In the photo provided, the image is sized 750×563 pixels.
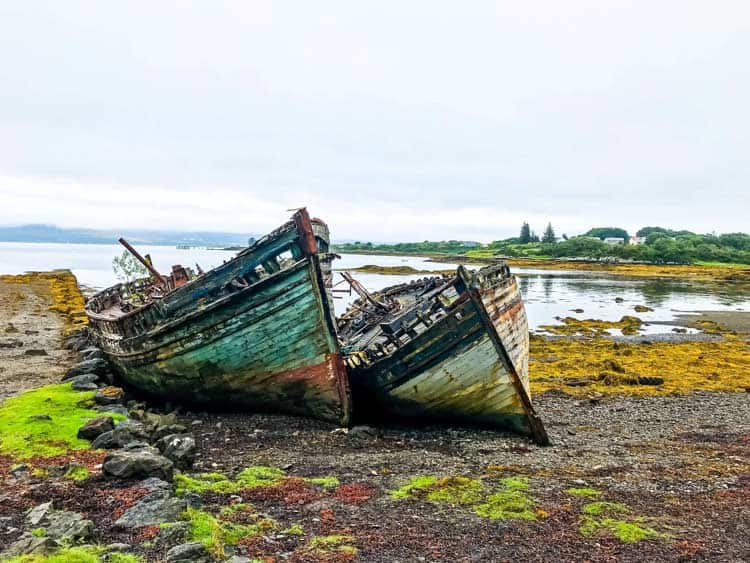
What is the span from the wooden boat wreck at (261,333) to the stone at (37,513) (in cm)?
590

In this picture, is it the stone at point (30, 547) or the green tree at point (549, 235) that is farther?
the green tree at point (549, 235)

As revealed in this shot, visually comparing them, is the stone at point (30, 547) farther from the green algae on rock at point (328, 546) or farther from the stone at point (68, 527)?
the green algae on rock at point (328, 546)

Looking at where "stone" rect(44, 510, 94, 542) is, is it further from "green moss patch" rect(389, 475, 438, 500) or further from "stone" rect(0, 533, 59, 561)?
"green moss patch" rect(389, 475, 438, 500)

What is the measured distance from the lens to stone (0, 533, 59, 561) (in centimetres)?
627

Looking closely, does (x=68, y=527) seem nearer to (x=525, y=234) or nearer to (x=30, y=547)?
(x=30, y=547)

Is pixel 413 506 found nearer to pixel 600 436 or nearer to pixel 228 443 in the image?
pixel 228 443

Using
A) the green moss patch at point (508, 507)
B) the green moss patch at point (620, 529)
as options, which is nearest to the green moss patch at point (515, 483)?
the green moss patch at point (508, 507)

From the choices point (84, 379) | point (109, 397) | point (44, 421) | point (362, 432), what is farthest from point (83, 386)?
point (362, 432)

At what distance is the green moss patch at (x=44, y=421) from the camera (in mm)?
10273

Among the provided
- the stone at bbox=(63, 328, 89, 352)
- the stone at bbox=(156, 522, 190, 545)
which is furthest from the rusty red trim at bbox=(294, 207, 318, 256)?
the stone at bbox=(63, 328, 89, 352)

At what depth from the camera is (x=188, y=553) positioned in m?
6.51

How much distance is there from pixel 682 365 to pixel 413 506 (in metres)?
19.2

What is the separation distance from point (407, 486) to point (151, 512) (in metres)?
4.18

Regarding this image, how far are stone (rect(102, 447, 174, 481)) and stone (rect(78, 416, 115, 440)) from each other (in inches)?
82.7
